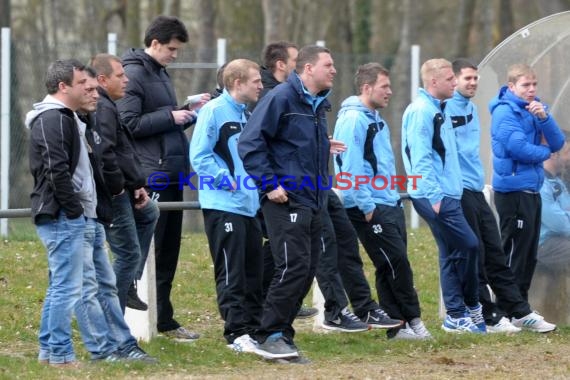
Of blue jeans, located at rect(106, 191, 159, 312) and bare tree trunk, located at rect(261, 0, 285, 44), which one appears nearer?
blue jeans, located at rect(106, 191, 159, 312)

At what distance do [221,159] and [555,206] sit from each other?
3.29 m

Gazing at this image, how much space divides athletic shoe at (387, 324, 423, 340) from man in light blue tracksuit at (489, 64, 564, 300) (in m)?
1.37

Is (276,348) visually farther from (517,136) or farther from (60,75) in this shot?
(517,136)

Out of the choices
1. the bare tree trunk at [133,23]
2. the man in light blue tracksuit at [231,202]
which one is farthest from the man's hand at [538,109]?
the bare tree trunk at [133,23]

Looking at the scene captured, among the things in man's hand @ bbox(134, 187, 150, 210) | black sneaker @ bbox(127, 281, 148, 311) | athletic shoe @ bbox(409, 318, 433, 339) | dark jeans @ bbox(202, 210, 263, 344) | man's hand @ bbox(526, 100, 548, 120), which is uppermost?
man's hand @ bbox(526, 100, 548, 120)

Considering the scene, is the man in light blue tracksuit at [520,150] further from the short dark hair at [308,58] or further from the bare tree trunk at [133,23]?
the bare tree trunk at [133,23]

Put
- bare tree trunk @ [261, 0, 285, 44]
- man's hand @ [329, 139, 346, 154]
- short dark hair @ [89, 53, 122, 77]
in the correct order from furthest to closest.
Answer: bare tree trunk @ [261, 0, 285, 44]
man's hand @ [329, 139, 346, 154]
short dark hair @ [89, 53, 122, 77]

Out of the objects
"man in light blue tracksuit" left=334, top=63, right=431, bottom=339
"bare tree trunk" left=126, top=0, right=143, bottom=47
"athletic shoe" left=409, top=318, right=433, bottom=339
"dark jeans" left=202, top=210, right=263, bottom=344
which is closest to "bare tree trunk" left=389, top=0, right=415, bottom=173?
"man in light blue tracksuit" left=334, top=63, right=431, bottom=339

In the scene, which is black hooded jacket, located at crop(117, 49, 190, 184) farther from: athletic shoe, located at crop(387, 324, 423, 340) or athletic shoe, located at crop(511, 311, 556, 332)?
athletic shoe, located at crop(511, 311, 556, 332)

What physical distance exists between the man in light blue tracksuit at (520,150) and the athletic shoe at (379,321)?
147 cm

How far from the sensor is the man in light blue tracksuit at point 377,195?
9703 millimetres

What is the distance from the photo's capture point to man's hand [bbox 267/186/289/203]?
859 cm

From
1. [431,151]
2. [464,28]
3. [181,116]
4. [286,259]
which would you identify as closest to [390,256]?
[431,151]

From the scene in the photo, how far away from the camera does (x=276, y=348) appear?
8695mm
